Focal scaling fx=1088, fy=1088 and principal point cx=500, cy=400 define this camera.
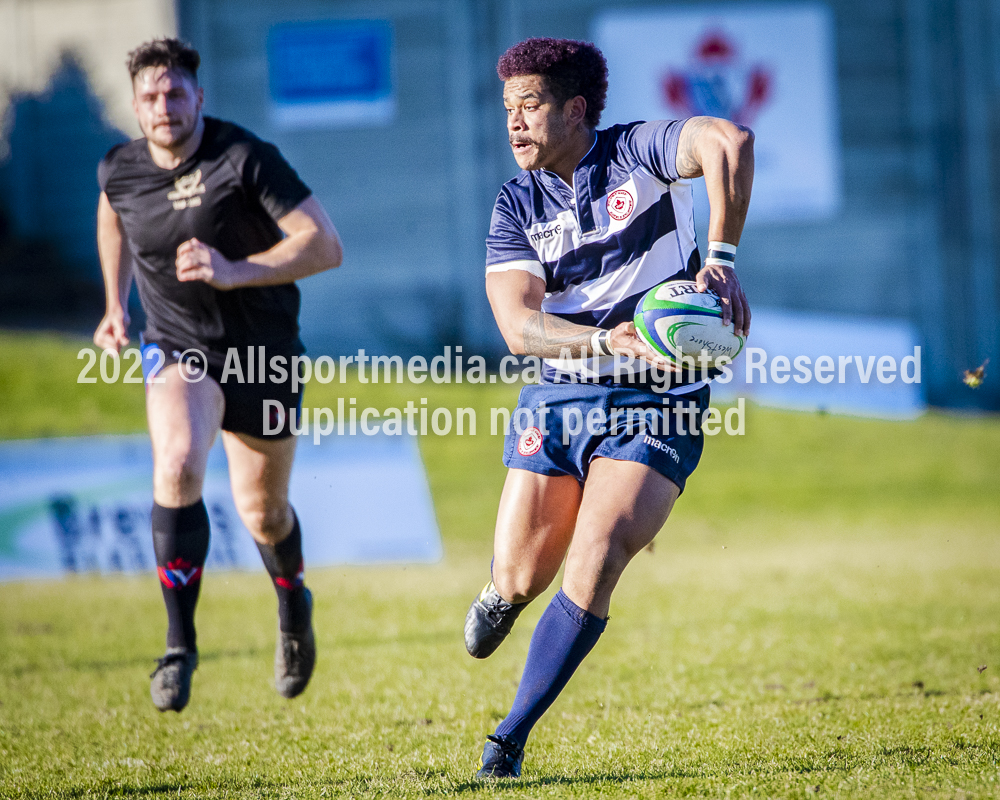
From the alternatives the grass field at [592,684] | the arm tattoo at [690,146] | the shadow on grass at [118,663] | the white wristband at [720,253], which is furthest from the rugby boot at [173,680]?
the arm tattoo at [690,146]

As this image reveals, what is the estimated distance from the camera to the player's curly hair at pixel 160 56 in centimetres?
442

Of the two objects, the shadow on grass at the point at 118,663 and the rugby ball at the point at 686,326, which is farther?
the shadow on grass at the point at 118,663

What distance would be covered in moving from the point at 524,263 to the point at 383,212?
53.8 ft

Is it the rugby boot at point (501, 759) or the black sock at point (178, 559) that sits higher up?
the black sock at point (178, 559)

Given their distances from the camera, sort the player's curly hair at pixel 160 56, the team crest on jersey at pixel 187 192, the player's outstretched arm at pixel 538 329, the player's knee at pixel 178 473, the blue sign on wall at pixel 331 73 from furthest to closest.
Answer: the blue sign on wall at pixel 331 73 → the team crest on jersey at pixel 187 192 → the player's curly hair at pixel 160 56 → the player's knee at pixel 178 473 → the player's outstretched arm at pixel 538 329

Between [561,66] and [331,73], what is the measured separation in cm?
1668

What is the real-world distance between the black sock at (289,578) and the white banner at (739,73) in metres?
15.0

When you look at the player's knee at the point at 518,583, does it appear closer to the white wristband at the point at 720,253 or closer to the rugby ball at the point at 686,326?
the rugby ball at the point at 686,326

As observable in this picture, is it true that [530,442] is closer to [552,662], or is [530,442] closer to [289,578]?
[552,662]

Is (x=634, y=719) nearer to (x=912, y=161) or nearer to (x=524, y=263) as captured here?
(x=524, y=263)

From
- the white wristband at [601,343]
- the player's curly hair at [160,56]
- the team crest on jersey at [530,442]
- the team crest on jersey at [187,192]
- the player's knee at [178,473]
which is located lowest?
the player's knee at [178,473]

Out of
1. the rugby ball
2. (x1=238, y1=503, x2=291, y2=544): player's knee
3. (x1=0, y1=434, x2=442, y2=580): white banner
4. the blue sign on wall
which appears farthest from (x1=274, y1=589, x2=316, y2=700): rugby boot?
the blue sign on wall

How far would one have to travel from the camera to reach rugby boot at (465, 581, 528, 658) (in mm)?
4016

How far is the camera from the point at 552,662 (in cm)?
361
